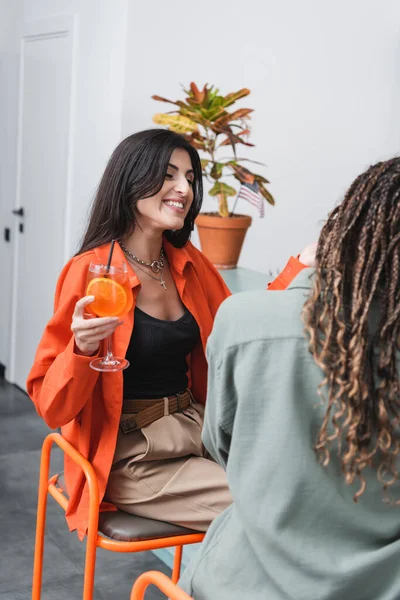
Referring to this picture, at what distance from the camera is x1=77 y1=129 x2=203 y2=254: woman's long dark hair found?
1822 millimetres

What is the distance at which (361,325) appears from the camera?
3.27 feet

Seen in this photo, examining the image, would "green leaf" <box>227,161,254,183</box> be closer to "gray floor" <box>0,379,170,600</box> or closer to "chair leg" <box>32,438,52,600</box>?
"chair leg" <box>32,438,52,600</box>

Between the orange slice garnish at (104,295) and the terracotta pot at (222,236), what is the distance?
1.19 metres

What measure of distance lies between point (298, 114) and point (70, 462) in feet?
5.55

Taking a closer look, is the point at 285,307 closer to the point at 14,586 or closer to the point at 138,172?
the point at 138,172

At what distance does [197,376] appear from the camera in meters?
1.99

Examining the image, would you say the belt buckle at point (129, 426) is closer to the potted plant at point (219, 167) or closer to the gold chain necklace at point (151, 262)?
the gold chain necklace at point (151, 262)

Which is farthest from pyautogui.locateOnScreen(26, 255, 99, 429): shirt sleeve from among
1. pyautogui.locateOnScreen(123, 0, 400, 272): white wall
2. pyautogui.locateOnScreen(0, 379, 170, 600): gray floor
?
pyautogui.locateOnScreen(123, 0, 400, 272): white wall

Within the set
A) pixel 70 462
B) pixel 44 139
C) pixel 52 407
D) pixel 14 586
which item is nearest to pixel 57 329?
pixel 52 407

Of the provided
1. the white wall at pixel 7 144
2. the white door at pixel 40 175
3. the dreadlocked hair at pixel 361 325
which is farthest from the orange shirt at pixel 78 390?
the white wall at pixel 7 144

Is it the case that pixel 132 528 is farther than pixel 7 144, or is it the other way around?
pixel 7 144

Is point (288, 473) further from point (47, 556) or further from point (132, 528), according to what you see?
point (47, 556)

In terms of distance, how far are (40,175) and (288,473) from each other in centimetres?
372

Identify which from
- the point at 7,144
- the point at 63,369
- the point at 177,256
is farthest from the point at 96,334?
the point at 7,144
